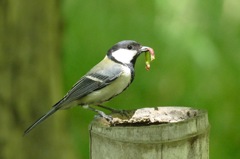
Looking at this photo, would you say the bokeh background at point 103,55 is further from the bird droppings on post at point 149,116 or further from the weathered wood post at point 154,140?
the weathered wood post at point 154,140

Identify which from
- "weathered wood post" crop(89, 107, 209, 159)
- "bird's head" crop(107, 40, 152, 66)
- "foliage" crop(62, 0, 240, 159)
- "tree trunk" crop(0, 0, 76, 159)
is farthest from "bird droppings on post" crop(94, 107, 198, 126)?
"foliage" crop(62, 0, 240, 159)

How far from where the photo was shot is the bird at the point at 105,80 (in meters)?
2.89

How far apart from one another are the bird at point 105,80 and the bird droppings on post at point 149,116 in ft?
2.05

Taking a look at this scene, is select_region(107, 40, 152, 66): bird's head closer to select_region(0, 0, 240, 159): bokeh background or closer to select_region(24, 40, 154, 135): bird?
select_region(24, 40, 154, 135): bird

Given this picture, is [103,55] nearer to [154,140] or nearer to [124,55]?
[124,55]

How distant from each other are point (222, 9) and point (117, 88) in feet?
6.48

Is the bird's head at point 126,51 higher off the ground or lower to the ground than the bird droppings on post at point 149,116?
Answer: higher

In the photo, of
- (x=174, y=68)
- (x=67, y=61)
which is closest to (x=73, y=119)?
(x=67, y=61)

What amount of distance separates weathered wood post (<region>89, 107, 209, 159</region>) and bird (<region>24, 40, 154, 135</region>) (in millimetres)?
865

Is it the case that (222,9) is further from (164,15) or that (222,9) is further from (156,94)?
(156,94)

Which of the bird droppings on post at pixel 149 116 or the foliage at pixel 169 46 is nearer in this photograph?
the bird droppings on post at pixel 149 116

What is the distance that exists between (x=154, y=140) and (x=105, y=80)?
44.0 inches

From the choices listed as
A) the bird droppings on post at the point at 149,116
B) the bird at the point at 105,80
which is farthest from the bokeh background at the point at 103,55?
the bird droppings on post at the point at 149,116

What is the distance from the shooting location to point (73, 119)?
17.4 feet
